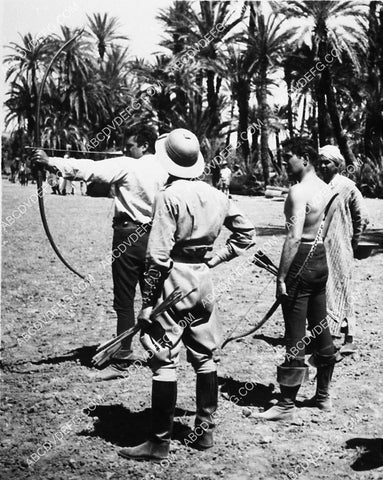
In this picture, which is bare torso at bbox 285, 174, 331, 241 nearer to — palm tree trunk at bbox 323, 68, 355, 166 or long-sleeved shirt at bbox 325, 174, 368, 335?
long-sleeved shirt at bbox 325, 174, 368, 335

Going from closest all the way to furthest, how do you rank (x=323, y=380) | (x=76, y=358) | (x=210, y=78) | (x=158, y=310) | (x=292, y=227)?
1. (x=158, y=310)
2. (x=292, y=227)
3. (x=323, y=380)
4. (x=76, y=358)
5. (x=210, y=78)

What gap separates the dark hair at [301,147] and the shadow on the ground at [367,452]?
74.2 inches

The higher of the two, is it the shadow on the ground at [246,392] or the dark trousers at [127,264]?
the dark trousers at [127,264]

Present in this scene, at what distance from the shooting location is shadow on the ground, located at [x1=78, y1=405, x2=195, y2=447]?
3.89m

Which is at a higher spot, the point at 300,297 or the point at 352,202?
the point at 352,202

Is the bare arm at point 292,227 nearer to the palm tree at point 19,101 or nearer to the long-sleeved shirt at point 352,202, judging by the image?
the long-sleeved shirt at point 352,202

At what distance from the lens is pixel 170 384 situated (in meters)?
3.48

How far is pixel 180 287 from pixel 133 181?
4.97ft

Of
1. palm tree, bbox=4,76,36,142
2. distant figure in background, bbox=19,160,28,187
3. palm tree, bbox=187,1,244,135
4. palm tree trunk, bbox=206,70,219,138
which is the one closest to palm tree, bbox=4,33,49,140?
palm tree, bbox=4,76,36,142

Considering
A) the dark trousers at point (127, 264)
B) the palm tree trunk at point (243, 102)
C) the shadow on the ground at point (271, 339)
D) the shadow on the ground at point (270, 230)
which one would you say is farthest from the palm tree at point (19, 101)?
the palm tree trunk at point (243, 102)

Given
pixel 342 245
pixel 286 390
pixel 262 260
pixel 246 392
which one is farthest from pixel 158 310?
pixel 342 245

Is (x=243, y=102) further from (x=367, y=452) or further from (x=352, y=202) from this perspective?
(x=367, y=452)

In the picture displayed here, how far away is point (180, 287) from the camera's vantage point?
3523 millimetres

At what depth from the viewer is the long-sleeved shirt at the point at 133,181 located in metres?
4.67
